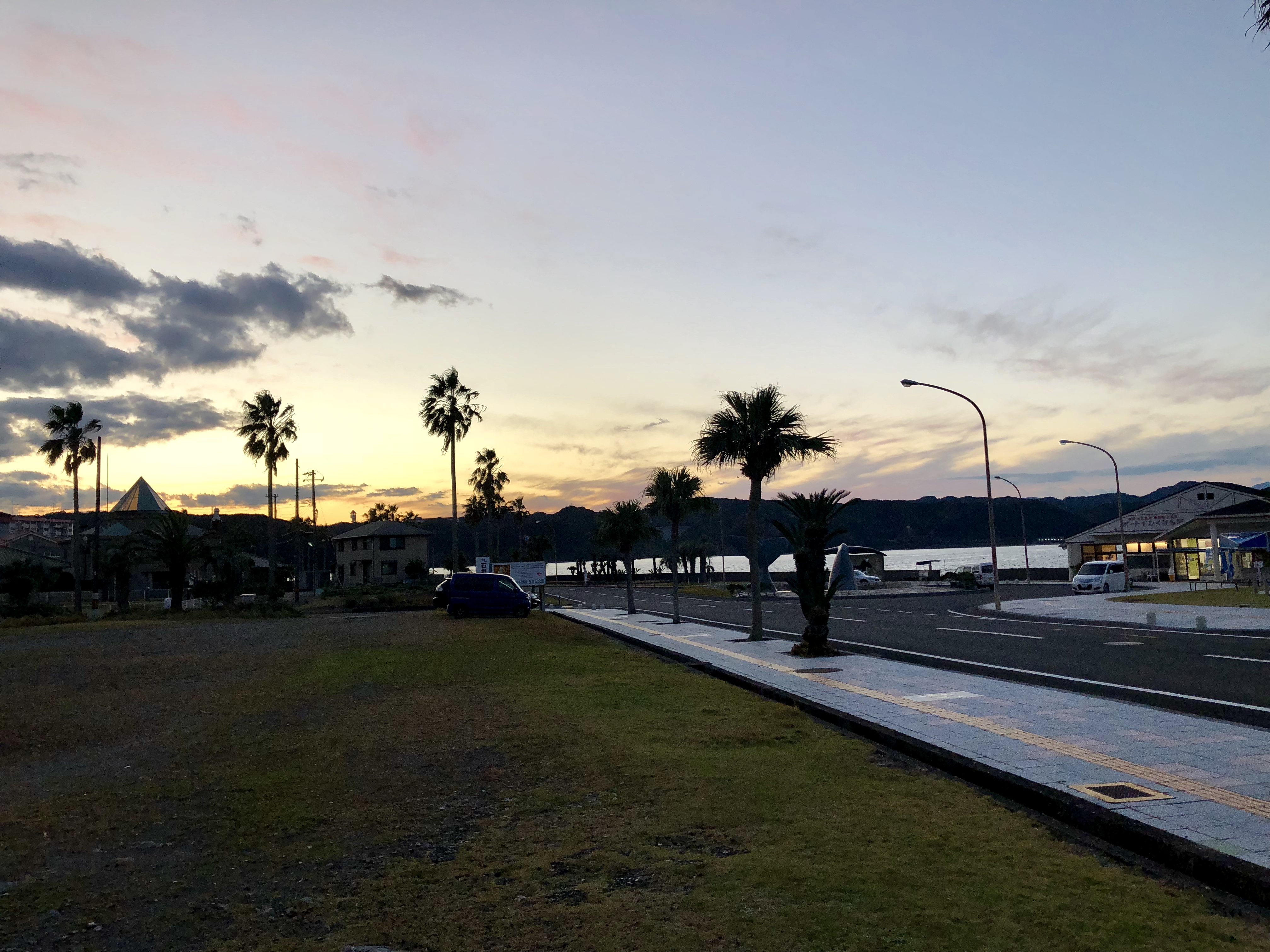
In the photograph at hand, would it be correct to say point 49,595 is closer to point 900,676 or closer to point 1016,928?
point 900,676

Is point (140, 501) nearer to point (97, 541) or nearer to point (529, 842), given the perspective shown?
point (97, 541)

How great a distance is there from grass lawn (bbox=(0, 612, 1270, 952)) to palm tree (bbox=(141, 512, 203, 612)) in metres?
33.2

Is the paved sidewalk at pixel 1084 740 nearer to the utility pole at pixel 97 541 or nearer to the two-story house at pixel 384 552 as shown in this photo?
the utility pole at pixel 97 541

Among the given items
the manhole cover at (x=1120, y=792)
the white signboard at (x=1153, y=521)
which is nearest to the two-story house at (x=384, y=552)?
the white signboard at (x=1153, y=521)

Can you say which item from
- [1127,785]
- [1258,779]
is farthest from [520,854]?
[1258,779]

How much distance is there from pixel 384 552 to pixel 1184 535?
69.2 meters

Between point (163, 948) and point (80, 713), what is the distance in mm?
10063

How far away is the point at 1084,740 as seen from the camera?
8.66 m

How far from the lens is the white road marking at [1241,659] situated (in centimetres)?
1511

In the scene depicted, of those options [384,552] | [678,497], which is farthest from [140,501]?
[678,497]

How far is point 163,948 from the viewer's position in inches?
173

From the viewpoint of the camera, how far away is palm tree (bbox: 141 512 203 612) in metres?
43.0

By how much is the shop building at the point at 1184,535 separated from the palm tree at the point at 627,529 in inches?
1076

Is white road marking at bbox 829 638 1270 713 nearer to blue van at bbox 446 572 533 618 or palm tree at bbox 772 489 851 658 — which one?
palm tree at bbox 772 489 851 658
